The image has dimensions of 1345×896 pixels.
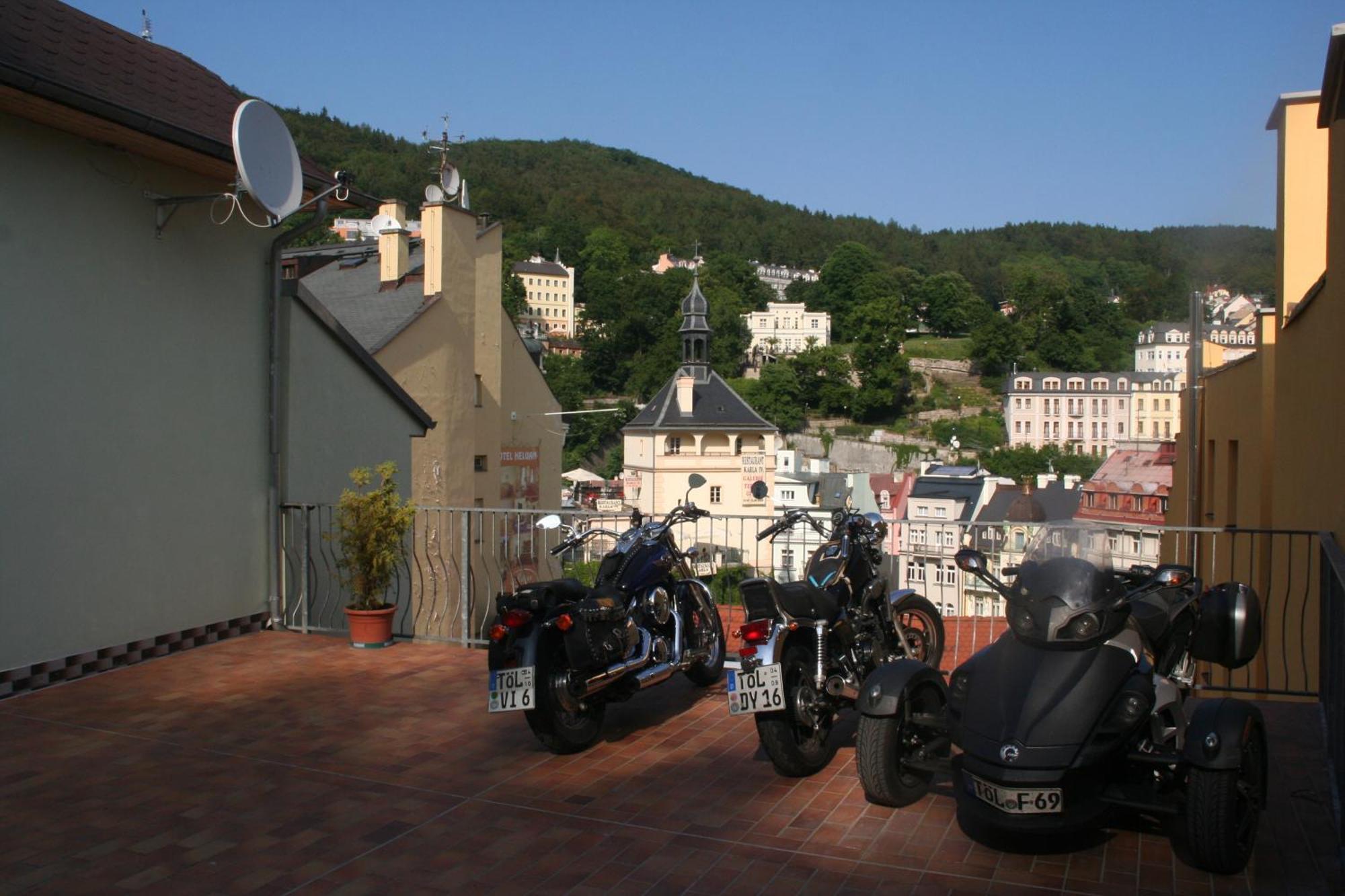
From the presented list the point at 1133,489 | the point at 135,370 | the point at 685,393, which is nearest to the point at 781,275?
the point at 685,393

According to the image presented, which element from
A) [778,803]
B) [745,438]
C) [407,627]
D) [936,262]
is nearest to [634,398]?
[745,438]

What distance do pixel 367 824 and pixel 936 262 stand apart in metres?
154

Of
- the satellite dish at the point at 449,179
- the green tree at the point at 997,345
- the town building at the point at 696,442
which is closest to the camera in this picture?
the satellite dish at the point at 449,179

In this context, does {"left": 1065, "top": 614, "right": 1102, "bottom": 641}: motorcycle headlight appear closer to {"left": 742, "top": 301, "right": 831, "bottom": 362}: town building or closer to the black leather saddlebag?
the black leather saddlebag

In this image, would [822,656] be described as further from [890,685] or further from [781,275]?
[781,275]

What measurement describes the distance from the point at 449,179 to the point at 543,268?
371 feet

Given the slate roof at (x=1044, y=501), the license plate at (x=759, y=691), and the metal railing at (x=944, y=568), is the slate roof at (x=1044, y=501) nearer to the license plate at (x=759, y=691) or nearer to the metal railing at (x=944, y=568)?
the metal railing at (x=944, y=568)

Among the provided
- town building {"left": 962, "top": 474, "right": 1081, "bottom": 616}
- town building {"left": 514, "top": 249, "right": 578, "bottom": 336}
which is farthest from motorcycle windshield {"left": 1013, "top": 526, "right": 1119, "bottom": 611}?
town building {"left": 514, "top": 249, "right": 578, "bottom": 336}

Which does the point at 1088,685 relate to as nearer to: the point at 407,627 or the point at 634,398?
the point at 407,627

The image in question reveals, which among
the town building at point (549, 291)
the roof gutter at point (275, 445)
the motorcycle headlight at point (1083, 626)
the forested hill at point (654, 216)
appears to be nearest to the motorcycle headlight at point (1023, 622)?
the motorcycle headlight at point (1083, 626)

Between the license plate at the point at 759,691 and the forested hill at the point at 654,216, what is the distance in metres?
79.9

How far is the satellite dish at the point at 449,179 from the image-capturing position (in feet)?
63.2

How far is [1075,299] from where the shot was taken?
4341 inches

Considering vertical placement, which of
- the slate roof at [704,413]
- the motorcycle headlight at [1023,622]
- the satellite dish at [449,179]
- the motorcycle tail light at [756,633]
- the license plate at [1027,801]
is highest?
the satellite dish at [449,179]
